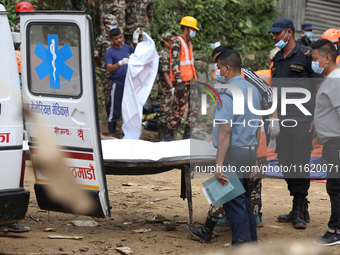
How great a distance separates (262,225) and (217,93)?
6.49 feet

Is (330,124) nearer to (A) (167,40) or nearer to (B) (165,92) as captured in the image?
(B) (165,92)

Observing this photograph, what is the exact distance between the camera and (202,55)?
1262 cm

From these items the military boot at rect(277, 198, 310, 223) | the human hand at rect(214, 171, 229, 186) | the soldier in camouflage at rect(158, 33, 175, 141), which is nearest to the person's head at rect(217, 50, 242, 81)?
the human hand at rect(214, 171, 229, 186)

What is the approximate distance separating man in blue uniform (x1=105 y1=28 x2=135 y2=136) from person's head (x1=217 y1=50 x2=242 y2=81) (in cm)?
452

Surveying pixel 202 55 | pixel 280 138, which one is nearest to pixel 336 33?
pixel 280 138

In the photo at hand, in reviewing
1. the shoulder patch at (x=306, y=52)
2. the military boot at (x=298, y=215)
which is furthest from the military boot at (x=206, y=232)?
the shoulder patch at (x=306, y=52)

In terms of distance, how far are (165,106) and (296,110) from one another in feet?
13.6

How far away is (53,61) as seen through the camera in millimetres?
3906

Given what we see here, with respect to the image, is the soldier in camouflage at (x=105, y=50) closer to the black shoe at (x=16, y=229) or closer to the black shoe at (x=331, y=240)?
the black shoe at (x=16, y=229)

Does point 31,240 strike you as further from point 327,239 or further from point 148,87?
point 148,87

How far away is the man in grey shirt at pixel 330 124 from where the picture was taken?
13.7 feet

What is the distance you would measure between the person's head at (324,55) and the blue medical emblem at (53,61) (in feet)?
8.26

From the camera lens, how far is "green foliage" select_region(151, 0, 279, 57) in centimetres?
1263

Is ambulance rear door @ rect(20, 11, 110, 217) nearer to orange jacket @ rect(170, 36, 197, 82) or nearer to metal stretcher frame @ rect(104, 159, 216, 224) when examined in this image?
metal stretcher frame @ rect(104, 159, 216, 224)
